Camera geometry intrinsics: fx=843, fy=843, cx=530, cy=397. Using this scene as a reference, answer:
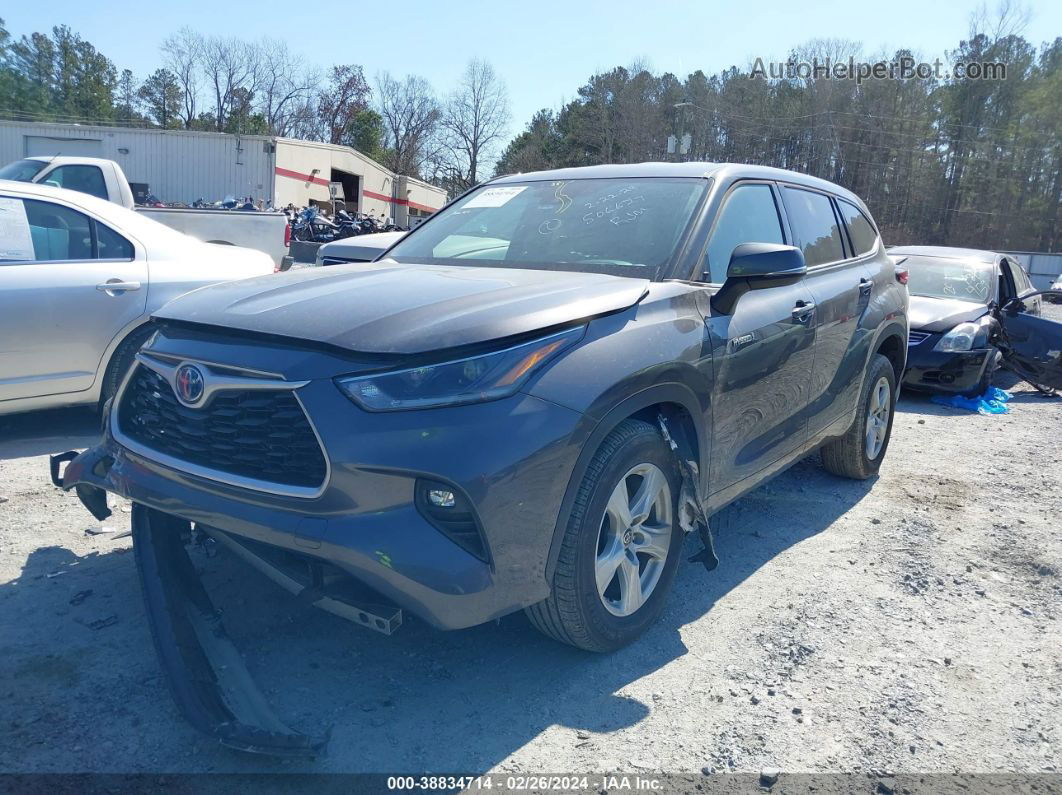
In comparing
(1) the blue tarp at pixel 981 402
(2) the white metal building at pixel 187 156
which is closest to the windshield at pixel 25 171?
(1) the blue tarp at pixel 981 402

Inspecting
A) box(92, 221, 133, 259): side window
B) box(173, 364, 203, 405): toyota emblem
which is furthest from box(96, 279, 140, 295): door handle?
box(173, 364, 203, 405): toyota emblem

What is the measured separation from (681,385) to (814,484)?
277 cm

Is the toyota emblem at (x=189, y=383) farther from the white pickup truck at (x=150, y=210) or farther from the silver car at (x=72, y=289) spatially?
the white pickup truck at (x=150, y=210)

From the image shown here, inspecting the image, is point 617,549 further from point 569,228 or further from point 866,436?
point 866,436

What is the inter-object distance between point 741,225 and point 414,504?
7.46ft

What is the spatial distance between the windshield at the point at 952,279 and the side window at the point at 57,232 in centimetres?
813

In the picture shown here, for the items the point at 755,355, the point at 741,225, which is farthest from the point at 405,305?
the point at 741,225

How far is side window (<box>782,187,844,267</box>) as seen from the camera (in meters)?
4.44

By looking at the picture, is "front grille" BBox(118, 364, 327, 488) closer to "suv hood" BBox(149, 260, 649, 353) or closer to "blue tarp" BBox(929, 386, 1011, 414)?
"suv hood" BBox(149, 260, 649, 353)

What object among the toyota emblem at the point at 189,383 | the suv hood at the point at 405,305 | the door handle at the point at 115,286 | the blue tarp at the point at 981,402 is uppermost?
the suv hood at the point at 405,305

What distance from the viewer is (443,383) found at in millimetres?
2439

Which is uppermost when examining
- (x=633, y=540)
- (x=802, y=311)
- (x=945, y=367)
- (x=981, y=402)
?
(x=802, y=311)

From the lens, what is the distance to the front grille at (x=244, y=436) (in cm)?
245

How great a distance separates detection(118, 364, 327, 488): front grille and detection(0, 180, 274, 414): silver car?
274 centimetres
